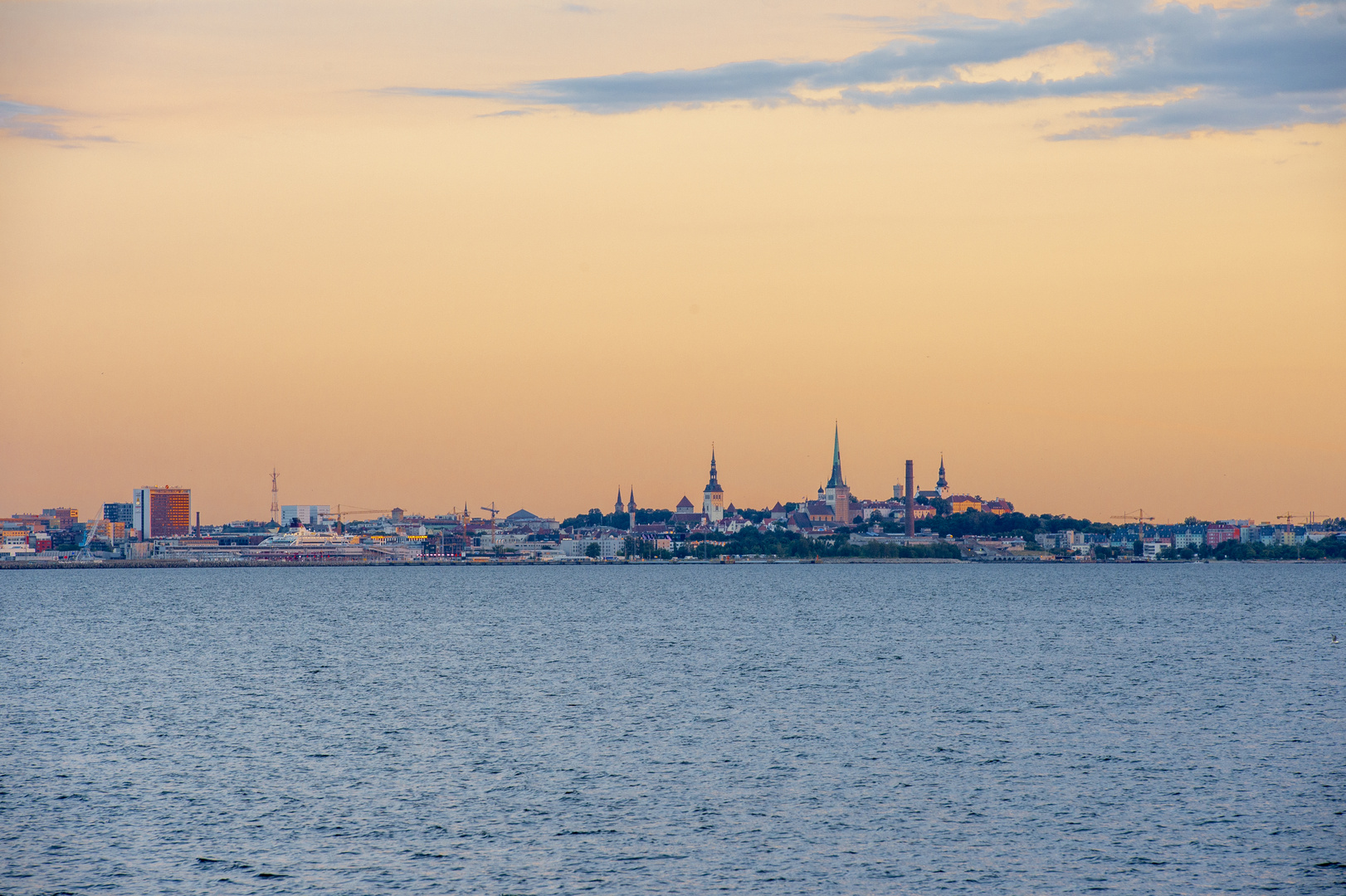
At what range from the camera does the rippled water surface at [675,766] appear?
26.2 metres

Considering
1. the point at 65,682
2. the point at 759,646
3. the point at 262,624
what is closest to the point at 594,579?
the point at 262,624

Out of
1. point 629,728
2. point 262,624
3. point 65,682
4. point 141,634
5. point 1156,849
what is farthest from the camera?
point 262,624

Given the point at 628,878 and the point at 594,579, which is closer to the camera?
the point at 628,878

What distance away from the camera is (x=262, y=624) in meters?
94.2

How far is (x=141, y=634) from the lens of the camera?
8394 cm

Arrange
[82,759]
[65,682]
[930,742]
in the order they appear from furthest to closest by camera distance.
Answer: [65,682] < [930,742] < [82,759]

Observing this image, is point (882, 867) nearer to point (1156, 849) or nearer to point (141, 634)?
point (1156, 849)

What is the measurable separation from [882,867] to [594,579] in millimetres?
172826

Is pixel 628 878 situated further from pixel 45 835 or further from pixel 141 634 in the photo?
pixel 141 634

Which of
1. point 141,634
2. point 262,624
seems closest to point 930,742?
point 141,634

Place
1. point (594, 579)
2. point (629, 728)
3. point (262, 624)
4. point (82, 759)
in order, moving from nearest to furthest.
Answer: point (82, 759) < point (629, 728) < point (262, 624) < point (594, 579)

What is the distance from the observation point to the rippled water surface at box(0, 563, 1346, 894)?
2617 cm

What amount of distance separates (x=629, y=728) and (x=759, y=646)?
3055 centimetres

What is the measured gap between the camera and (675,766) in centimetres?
3553
